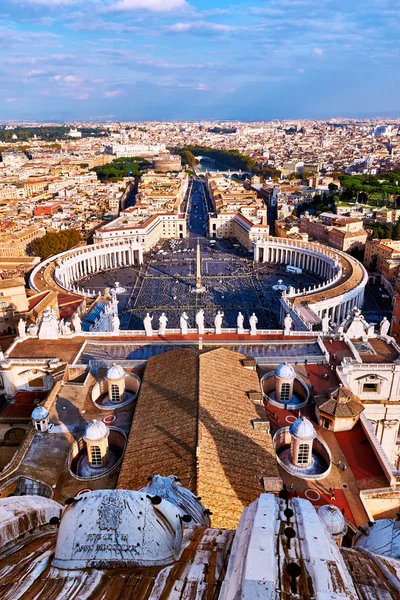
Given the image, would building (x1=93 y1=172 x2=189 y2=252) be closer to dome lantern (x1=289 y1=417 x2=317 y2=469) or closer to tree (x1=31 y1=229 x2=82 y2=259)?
tree (x1=31 y1=229 x2=82 y2=259)

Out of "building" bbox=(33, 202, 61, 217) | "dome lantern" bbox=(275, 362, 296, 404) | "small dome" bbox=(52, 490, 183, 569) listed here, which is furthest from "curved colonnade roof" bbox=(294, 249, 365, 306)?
"building" bbox=(33, 202, 61, 217)

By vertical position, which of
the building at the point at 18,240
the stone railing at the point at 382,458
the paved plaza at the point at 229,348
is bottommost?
the building at the point at 18,240

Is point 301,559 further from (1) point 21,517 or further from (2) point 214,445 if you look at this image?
(2) point 214,445

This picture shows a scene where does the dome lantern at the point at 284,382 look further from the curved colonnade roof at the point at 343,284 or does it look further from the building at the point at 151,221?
the building at the point at 151,221

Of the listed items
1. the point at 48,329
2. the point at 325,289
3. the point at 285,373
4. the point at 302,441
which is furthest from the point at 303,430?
the point at 325,289

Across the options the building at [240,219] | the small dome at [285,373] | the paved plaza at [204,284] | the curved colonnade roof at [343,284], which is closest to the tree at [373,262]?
the curved colonnade roof at [343,284]

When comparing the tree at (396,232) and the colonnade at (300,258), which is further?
the tree at (396,232)

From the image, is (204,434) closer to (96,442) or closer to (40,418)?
(96,442)

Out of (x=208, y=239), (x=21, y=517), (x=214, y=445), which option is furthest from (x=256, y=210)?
(x=21, y=517)
